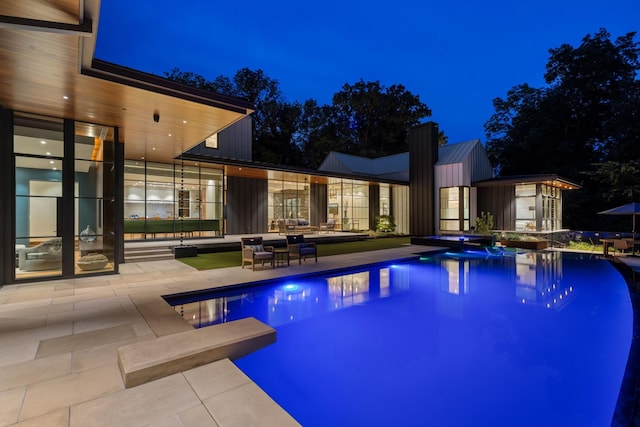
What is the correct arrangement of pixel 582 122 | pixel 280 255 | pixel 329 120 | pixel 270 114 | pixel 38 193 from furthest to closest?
pixel 329 120 < pixel 270 114 < pixel 582 122 < pixel 280 255 < pixel 38 193

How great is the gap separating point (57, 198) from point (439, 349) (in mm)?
8014

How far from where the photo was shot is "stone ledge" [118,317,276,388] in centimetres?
295

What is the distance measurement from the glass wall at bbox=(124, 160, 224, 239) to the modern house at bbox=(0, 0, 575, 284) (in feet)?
0.14

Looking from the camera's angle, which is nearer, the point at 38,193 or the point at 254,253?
the point at 38,193

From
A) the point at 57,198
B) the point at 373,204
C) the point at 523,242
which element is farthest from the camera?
the point at 373,204

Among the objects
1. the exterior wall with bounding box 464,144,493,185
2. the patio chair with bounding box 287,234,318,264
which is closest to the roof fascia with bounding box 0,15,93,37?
the patio chair with bounding box 287,234,318,264

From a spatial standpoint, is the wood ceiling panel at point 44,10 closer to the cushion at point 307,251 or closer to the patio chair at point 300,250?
the patio chair at point 300,250

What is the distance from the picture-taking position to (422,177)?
18.6 metres

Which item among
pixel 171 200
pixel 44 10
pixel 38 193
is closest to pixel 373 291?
pixel 44 10

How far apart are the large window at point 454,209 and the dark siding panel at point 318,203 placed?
6.81 metres

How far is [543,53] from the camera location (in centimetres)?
10725

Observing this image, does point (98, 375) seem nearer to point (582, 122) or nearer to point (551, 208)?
point (551, 208)

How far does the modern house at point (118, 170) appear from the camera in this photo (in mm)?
4572

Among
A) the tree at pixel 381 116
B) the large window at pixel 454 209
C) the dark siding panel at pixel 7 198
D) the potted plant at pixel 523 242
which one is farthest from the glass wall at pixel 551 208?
the dark siding panel at pixel 7 198
